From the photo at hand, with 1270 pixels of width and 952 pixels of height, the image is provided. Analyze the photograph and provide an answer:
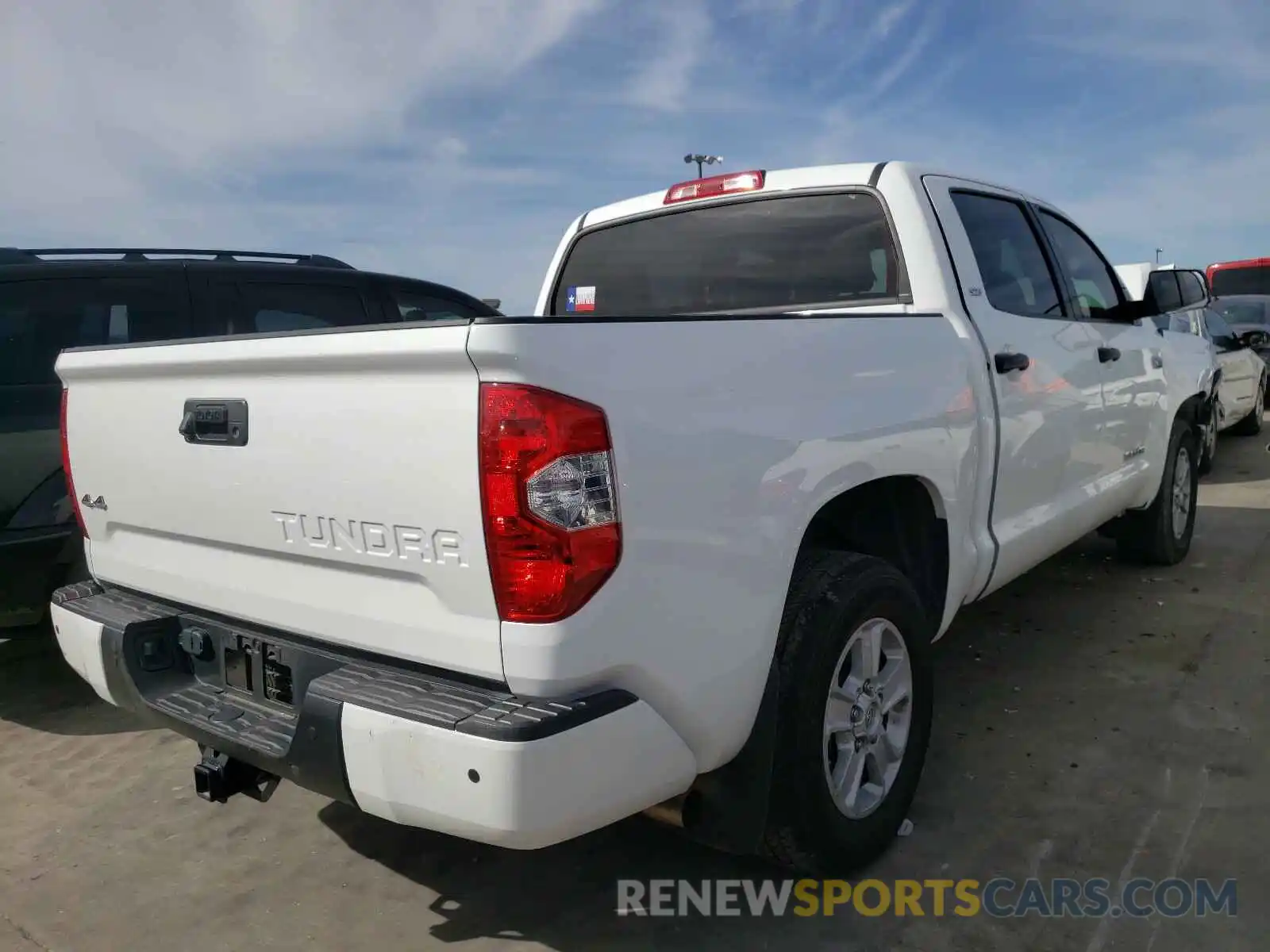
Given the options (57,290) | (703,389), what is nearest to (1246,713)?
(703,389)

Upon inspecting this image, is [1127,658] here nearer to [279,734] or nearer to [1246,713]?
[1246,713]

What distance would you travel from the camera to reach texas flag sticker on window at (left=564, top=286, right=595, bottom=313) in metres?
4.03

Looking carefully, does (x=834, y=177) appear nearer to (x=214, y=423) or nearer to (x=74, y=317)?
(x=214, y=423)

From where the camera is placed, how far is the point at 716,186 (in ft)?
12.0

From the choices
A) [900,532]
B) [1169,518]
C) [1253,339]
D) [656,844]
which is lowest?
[656,844]

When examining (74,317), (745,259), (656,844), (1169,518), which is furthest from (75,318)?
(1169,518)

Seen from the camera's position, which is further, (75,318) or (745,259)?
(75,318)

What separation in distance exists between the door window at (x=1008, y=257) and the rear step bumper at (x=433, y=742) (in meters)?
2.14

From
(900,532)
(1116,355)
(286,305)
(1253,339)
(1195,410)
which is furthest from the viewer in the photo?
(1253,339)

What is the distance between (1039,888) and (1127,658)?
1.89 metres

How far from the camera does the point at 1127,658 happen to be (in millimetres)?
4141

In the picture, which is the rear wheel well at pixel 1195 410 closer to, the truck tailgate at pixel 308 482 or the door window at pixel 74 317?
the truck tailgate at pixel 308 482

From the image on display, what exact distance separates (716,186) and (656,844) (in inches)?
88.3

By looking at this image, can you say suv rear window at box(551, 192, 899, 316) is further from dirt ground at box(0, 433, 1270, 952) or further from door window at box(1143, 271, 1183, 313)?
door window at box(1143, 271, 1183, 313)
